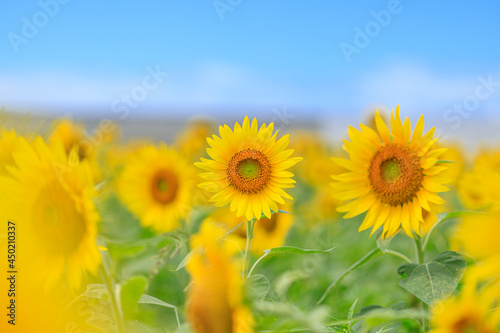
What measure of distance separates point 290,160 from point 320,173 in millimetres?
3182

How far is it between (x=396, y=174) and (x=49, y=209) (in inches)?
23.9

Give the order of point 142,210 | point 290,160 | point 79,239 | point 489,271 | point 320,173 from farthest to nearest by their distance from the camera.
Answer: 1. point 320,173
2. point 142,210
3. point 290,160
4. point 79,239
5. point 489,271

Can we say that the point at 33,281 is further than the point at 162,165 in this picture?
No

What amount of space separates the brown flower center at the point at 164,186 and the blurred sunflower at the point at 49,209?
52.9 inches

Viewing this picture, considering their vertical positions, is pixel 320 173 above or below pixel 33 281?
above

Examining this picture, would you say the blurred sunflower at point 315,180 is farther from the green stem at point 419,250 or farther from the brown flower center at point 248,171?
the brown flower center at point 248,171

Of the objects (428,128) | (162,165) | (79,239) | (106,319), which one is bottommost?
(106,319)

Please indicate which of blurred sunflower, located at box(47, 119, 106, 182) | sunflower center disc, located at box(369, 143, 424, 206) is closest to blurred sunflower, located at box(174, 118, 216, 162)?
blurred sunflower, located at box(47, 119, 106, 182)

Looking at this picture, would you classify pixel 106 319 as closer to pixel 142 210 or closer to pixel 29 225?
pixel 29 225

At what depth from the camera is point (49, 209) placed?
694 mm

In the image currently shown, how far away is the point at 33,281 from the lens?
2.27 ft

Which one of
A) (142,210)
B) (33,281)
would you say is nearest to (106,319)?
(33,281)

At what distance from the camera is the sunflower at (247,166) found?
34.2 inches

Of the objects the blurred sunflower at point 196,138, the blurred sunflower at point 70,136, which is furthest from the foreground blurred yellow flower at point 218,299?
the blurred sunflower at point 196,138
